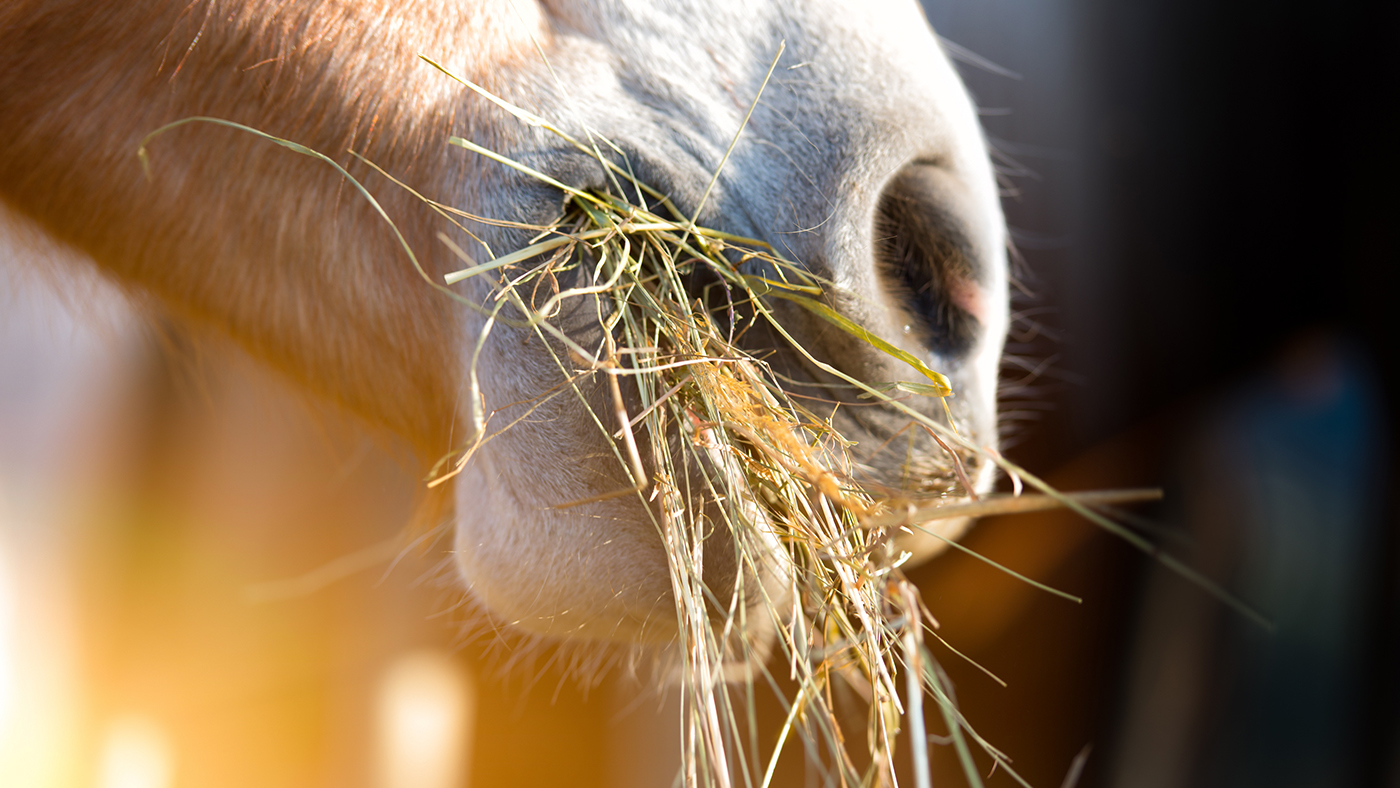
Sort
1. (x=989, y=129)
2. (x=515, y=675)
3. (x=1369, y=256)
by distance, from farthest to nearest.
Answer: (x=515, y=675), (x=989, y=129), (x=1369, y=256)

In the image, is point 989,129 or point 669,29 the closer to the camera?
point 669,29

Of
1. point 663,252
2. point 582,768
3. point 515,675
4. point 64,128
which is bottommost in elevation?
point 582,768

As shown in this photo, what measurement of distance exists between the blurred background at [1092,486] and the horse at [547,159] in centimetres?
21

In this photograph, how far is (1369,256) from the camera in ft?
3.01

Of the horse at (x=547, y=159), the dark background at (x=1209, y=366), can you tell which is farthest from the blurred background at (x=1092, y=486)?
the horse at (x=547, y=159)

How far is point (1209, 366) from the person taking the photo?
3.32 feet

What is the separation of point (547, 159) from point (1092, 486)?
3.18ft

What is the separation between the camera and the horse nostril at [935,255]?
442 millimetres

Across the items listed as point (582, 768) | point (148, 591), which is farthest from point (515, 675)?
point (148, 591)

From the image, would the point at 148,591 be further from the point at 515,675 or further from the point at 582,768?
the point at 582,768

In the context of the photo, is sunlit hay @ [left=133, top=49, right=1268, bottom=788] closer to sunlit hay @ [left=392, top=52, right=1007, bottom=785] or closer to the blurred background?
sunlit hay @ [left=392, top=52, right=1007, bottom=785]

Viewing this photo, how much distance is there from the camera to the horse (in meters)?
0.40

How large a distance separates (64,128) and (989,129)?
1.12m

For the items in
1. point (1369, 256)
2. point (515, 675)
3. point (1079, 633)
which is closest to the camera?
point (1369, 256)
